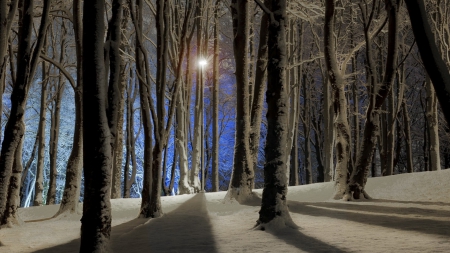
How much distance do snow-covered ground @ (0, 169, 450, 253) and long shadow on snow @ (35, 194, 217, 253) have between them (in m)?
0.01

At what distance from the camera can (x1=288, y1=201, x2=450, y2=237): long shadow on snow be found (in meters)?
5.66

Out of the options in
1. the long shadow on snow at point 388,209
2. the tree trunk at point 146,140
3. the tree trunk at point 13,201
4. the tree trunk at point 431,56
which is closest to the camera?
the tree trunk at point 431,56

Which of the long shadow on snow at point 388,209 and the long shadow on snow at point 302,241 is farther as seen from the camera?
the long shadow on snow at point 388,209

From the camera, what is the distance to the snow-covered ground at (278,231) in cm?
502

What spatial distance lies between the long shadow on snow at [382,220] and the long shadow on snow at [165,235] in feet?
6.87

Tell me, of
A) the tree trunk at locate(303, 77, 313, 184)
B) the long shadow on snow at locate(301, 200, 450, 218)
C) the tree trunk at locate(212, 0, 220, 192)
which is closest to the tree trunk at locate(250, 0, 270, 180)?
the long shadow on snow at locate(301, 200, 450, 218)

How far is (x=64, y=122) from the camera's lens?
28406 mm

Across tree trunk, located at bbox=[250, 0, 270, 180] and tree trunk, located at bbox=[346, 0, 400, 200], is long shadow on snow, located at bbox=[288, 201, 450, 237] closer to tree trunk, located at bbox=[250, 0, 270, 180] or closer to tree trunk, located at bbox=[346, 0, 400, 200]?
tree trunk, located at bbox=[346, 0, 400, 200]

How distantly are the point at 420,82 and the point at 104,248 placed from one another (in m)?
22.9

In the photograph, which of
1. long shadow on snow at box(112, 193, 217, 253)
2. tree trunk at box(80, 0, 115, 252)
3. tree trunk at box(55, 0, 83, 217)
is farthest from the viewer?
tree trunk at box(55, 0, 83, 217)

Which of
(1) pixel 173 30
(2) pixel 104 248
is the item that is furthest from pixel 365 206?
(1) pixel 173 30

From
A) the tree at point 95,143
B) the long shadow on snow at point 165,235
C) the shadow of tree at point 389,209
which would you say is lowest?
the long shadow on snow at point 165,235

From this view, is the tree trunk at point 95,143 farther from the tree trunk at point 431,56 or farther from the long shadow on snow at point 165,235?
the tree trunk at point 431,56

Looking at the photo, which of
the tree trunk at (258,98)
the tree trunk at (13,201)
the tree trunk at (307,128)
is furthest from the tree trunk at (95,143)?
the tree trunk at (307,128)
